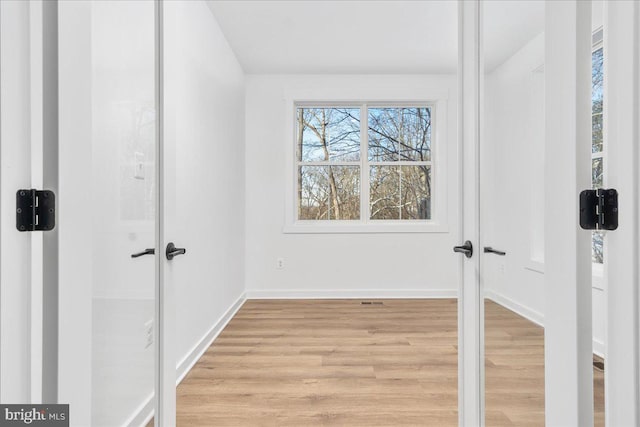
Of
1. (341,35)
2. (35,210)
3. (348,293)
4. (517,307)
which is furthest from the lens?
(348,293)

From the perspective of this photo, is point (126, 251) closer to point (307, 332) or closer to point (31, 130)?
point (31, 130)

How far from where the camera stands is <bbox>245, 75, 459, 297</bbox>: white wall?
172 inches

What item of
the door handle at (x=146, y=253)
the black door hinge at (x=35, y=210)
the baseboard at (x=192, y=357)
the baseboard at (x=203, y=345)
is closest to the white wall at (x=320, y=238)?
the baseboard at (x=192, y=357)

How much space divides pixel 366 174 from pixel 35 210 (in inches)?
154

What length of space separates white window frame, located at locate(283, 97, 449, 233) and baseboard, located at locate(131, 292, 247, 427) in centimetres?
119

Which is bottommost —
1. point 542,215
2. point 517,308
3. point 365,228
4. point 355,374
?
point 355,374

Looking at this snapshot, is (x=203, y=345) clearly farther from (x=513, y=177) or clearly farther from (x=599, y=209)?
(x=599, y=209)

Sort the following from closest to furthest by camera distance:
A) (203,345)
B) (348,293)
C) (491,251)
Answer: (491,251)
(203,345)
(348,293)

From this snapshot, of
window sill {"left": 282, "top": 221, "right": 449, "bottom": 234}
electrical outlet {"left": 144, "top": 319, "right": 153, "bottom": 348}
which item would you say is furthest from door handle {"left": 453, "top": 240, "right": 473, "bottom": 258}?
window sill {"left": 282, "top": 221, "right": 449, "bottom": 234}

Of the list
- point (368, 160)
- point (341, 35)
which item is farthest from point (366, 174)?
point (341, 35)

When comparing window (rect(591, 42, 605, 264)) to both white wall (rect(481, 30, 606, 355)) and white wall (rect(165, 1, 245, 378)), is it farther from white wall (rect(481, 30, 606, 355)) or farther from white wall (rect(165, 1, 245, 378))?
white wall (rect(165, 1, 245, 378))

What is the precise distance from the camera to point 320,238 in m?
4.39

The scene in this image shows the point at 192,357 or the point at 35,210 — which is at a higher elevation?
the point at 35,210

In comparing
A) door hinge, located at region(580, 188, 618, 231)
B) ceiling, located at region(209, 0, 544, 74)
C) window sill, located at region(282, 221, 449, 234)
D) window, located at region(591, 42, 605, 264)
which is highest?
ceiling, located at region(209, 0, 544, 74)
